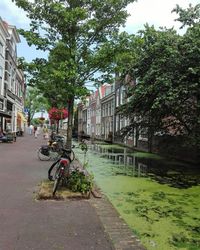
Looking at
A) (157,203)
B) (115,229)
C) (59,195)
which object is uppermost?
(59,195)

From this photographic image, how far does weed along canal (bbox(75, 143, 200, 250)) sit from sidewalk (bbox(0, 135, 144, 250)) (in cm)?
55

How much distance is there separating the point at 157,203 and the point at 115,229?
141 inches

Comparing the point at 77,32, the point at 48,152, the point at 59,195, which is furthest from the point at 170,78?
the point at 59,195

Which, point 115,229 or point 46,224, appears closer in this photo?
point 115,229

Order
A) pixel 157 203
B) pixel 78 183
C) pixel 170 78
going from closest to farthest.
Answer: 1. pixel 78 183
2. pixel 157 203
3. pixel 170 78

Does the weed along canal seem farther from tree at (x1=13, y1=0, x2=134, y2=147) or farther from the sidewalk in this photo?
tree at (x1=13, y1=0, x2=134, y2=147)

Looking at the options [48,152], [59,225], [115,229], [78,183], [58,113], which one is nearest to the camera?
[115,229]

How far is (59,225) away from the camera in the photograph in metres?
6.16

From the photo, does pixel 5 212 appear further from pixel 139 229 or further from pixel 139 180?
pixel 139 180

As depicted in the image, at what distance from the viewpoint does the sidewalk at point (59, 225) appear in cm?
516

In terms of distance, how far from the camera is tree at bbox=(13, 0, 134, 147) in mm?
9297

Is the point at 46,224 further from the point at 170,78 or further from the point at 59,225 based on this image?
the point at 170,78

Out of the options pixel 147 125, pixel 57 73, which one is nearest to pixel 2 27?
pixel 147 125

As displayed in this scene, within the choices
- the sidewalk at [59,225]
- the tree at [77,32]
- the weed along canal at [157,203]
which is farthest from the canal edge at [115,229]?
the tree at [77,32]
